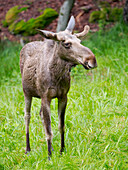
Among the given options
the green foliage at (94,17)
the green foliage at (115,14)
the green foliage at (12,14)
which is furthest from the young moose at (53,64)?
the green foliage at (12,14)

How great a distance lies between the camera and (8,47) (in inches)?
362

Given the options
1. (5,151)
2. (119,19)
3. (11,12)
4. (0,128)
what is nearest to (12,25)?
(11,12)

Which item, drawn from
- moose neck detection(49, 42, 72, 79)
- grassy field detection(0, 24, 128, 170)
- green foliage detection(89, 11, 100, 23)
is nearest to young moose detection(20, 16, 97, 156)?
moose neck detection(49, 42, 72, 79)

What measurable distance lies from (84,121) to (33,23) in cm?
665

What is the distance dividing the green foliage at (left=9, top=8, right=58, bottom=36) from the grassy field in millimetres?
2933

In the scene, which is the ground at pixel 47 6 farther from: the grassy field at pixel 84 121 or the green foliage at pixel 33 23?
the grassy field at pixel 84 121

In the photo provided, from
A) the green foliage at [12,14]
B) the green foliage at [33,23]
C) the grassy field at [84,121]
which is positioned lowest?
the grassy field at [84,121]

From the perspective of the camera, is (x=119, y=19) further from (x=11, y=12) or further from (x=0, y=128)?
(x=0, y=128)

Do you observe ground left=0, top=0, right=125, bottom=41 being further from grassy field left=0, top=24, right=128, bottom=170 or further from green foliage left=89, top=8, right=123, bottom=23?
grassy field left=0, top=24, right=128, bottom=170

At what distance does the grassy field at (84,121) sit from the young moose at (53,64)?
0.36m

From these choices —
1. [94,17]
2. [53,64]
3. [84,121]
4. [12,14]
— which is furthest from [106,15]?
[53,64]

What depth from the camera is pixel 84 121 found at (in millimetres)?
4605

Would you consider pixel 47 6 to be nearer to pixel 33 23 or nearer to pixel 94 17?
pixel 33 23

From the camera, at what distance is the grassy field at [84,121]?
359 centimetres
